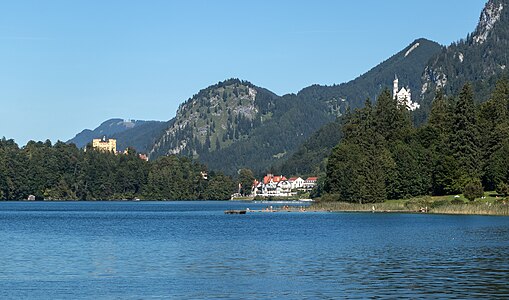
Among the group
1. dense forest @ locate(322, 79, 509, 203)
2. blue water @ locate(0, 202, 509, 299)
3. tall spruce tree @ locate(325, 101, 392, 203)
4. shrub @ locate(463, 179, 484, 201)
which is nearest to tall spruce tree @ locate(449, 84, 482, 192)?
dense forest @ locate(322, 79, 509, 203)

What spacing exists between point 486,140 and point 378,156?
19112 mm

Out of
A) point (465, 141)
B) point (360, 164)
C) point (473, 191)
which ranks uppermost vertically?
point (465, 141)

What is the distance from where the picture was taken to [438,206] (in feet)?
434

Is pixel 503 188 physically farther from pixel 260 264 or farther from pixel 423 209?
pixel 260 264

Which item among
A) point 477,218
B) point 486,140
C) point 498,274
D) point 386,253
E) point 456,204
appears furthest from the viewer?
point 486,140

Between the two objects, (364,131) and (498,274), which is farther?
(364,131)

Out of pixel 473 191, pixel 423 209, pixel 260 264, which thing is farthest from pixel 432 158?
pixel 260 264

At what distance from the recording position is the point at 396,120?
175750mm

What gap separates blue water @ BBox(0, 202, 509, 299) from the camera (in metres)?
46.5

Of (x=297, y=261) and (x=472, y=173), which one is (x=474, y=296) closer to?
(x=297, y=261)

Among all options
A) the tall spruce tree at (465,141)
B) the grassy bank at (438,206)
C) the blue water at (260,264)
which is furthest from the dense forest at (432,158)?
the blue water at (260,264)

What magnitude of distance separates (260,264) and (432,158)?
9564 centimetres

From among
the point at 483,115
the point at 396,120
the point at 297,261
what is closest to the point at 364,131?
the point at 396,120

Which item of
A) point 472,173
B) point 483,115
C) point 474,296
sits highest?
point 483,115
